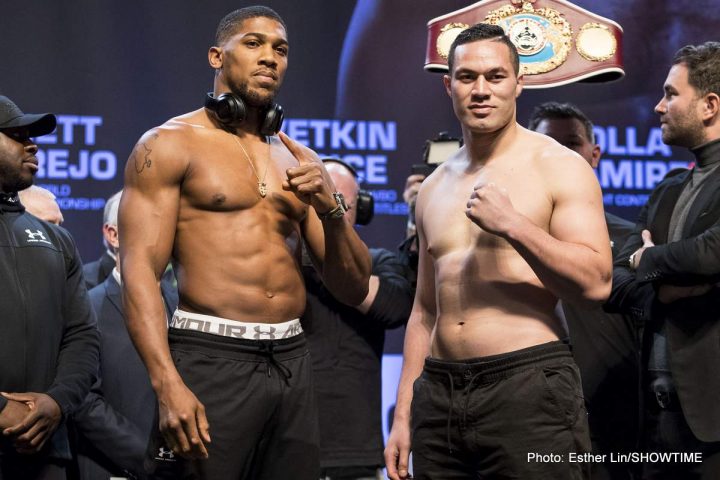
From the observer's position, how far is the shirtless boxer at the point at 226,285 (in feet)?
7.91

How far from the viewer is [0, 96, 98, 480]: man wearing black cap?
2.87 meters

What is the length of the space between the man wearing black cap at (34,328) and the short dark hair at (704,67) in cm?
222

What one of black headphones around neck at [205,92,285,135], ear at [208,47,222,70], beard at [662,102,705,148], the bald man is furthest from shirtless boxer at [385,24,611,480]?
the bald man

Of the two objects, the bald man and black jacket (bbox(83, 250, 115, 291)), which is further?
black jacket (bbox(83, 250, 115, 291))

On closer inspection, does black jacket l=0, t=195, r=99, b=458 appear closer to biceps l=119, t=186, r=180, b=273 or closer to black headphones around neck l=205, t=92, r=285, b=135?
biceps l=119, t=186, r=180, b=273

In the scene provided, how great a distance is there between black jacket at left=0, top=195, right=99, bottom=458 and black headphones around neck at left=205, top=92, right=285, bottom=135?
83cm

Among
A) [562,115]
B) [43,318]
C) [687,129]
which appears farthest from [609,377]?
[43,318]

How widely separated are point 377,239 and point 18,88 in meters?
1.98

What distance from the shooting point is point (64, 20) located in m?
4.81

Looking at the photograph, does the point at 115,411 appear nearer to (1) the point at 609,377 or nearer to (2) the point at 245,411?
(2) the point at 245,411

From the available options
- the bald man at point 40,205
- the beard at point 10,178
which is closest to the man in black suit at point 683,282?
the beard at point 10,178

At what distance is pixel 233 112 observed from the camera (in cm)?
263

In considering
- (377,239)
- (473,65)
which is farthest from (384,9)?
(473,65)

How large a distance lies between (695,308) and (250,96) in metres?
1.56
